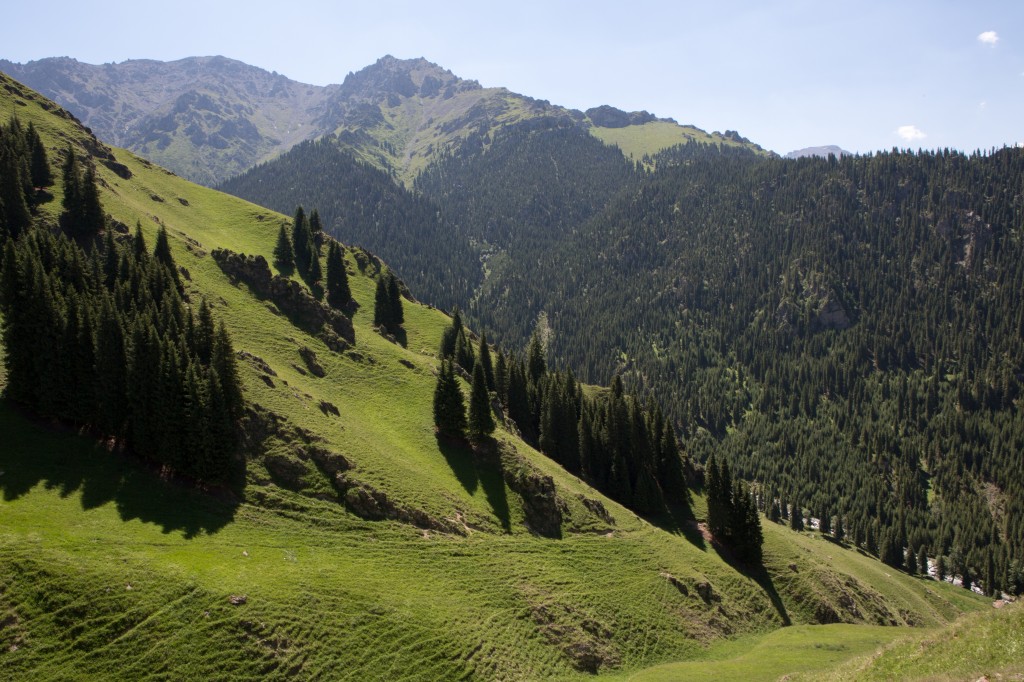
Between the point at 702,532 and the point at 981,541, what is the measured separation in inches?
5883

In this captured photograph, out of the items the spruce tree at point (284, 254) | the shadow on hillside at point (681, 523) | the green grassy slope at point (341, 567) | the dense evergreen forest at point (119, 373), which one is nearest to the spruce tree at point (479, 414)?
the green grassy slope at point (341, 567)

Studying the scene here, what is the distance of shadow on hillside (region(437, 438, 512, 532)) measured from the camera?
7531 centimetres

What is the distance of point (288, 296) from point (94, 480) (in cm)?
5660

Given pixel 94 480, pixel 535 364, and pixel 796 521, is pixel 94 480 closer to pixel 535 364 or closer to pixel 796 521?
pixel 535 364

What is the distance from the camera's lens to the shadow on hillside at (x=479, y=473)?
75312mm

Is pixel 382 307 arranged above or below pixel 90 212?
below

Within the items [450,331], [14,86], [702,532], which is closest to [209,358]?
[450,331]

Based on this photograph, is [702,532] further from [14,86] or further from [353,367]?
[14,86]

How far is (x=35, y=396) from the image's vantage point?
57188 millimetres

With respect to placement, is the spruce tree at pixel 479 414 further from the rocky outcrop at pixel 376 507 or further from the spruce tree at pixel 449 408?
the rocky outcrop at pixel 376 507

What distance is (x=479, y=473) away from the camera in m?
81.2

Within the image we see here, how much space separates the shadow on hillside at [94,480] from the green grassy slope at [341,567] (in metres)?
0.17

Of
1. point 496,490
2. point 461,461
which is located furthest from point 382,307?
point 496,490

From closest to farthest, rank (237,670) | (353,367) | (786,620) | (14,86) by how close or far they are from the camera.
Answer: (237,670)
(786,620)
(353,367)
(14,86)
